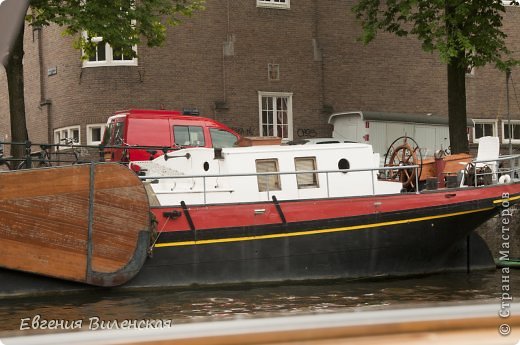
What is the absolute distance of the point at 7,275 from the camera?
1279 cm

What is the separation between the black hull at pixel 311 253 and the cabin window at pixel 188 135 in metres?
3.35

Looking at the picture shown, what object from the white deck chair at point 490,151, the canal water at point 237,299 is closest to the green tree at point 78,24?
the canal water at point 237,299

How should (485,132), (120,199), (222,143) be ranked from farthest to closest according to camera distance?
(485,132)
(222,143)
(120,199)

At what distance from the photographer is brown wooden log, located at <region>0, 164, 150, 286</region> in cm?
1265

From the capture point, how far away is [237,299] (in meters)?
12.8

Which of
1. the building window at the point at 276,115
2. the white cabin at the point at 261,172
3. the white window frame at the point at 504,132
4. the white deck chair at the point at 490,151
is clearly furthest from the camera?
the white window frame at the point at 504,132

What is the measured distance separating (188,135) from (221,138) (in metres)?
0.72

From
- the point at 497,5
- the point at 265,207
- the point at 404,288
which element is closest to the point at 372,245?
the point at 404,288

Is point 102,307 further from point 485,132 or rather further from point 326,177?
point 485,132

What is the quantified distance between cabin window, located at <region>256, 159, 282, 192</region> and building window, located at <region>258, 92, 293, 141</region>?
11.0 m

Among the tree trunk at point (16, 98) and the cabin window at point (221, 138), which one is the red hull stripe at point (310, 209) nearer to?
the cabin window at point (221, 138)

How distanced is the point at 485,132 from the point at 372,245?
632 inches

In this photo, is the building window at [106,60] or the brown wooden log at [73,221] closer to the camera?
the brown wooden log at [73,221]

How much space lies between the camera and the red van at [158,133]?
16156 millimetres
